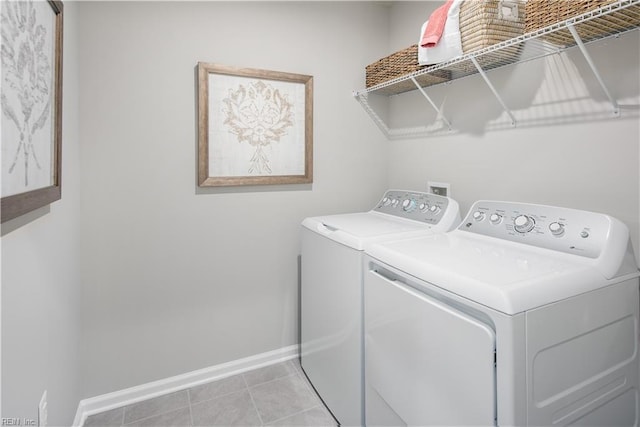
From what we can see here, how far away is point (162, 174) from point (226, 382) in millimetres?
1237

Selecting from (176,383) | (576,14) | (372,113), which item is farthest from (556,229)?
(176,383)

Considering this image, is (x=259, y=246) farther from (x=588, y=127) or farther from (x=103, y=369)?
(x=588, y=127)

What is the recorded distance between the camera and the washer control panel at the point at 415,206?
68.1 inches

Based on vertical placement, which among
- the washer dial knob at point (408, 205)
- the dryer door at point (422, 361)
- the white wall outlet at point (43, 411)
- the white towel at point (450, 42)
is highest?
the white towel at point (450, 42)

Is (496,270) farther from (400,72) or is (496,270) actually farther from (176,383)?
(176,383)

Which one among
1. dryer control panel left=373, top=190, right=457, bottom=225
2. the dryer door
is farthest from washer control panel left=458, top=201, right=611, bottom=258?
the dryer door

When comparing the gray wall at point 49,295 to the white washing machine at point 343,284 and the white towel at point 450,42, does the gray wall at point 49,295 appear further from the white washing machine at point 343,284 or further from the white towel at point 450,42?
the white towel at point 450,42

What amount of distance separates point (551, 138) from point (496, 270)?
80 centimetres

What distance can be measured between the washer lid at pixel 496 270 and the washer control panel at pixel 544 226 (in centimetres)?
4

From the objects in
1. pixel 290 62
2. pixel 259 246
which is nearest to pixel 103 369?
pixel 259 246

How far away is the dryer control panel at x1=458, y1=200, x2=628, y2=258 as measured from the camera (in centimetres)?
110

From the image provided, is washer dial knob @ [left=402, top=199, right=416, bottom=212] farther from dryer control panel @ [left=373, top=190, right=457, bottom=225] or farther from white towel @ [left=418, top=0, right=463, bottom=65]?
white towel @ [left=418, top=0, right=463, bottom=65]

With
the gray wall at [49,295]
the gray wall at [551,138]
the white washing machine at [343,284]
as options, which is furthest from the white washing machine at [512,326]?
the gray wall at [49,295]

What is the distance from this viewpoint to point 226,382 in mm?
1996
